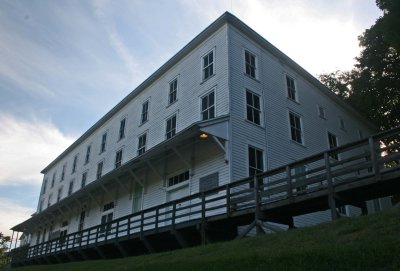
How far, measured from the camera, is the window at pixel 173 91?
2442 centimetres

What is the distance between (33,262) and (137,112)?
45.0 feet

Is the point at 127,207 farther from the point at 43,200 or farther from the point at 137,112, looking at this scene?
the point at 43,200

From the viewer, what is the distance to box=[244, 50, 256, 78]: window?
21828 mm

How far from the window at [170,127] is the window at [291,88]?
6.79 m

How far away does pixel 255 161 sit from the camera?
19.5 meters

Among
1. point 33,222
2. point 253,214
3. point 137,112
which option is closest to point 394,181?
point 253,214

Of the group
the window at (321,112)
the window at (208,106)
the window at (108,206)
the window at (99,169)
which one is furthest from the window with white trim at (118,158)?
the window at (321,112)

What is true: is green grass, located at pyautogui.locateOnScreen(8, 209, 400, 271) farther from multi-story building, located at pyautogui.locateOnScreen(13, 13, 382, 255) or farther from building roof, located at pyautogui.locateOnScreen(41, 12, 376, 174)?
building roof, located at pyautogui.locateOnScreen(41, 12, 376, 174)

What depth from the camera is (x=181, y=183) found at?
2086 cm

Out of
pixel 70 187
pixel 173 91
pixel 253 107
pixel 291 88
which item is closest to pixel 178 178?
pixel 253 107

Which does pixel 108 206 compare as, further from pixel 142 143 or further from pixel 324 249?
pixel 324 249

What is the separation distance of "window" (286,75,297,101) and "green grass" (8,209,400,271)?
49.7ft

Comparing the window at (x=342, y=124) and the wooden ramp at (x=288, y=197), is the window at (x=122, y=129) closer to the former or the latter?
the wooden ramp at (x=288, y=197)

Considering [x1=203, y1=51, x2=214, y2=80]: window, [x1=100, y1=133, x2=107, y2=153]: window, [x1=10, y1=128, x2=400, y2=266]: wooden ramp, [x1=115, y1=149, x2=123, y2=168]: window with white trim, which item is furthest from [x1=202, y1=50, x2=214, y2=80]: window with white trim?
[x1=100, y1=133, x2=107, y2=153]: window
